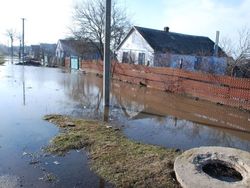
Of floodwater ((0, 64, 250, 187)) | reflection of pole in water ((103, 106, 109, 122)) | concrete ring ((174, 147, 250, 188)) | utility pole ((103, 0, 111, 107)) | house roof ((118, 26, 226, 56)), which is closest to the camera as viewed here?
concrete ring ((174, 147, 250, 188))

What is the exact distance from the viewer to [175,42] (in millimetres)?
32312

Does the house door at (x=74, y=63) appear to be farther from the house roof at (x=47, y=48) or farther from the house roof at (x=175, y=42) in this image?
the house roof at (x=47, y=48)

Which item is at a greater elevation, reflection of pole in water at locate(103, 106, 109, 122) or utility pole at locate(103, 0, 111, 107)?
utility pole at locate(103, 0, 111, 107)

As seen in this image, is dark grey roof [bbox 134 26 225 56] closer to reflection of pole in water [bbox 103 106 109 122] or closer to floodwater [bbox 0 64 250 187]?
floodwater [bbox 0 64 250 187]

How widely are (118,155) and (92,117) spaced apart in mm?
3928

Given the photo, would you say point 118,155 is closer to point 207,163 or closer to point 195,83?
point 207,163

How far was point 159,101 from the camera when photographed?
14.1 meters

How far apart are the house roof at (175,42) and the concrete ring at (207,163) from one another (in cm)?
2346

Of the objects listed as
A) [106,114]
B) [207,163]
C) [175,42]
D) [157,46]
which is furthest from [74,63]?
[207,163]

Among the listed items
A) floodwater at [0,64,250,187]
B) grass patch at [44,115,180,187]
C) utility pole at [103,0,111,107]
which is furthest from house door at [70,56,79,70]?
grass patch at [44,115,180,187]

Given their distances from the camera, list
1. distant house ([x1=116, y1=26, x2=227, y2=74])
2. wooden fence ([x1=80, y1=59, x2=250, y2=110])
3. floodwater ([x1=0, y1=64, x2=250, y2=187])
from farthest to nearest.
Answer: distant house ([x1=116, y1=26, x2=227, y2=74])
wooden fence ([x1=80, y1=59, x2=250, y2=110])
floodwater ([x1=0, y1=64, x2=250, y2=187])

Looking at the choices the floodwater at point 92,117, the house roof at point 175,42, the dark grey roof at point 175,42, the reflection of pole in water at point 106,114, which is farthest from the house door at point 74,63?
the reflection of pole in water at point 106,114

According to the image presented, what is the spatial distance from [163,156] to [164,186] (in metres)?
1.22

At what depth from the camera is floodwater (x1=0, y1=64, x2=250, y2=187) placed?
5.41 m
